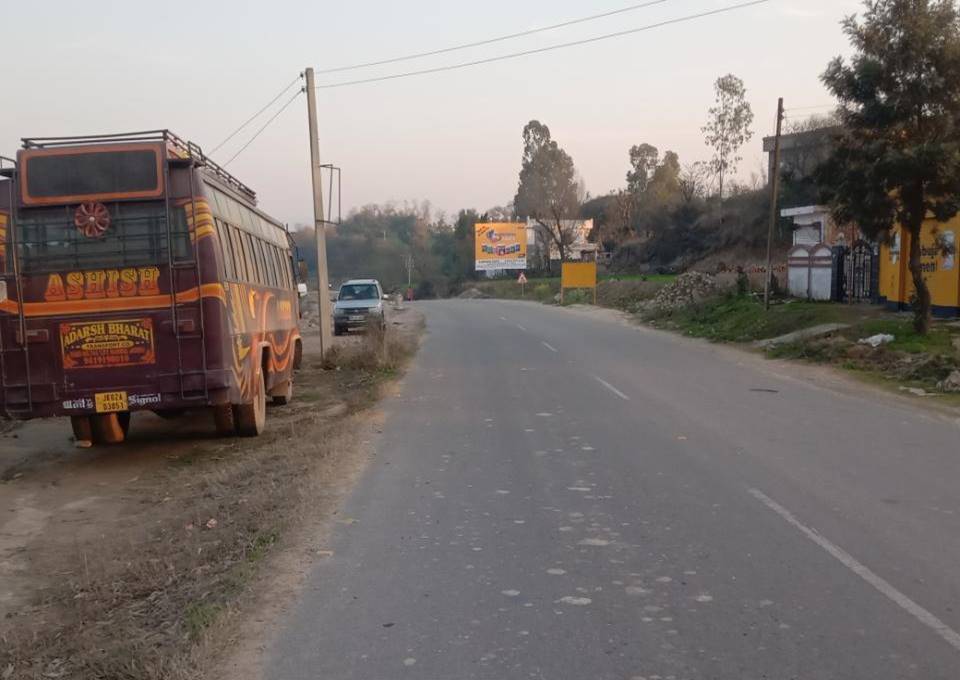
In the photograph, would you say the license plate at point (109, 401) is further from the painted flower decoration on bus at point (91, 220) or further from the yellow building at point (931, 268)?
the yellow building at point (931, 268)

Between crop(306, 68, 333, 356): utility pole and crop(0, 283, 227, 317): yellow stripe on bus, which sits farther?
crop(306, 68, 333, 356): utility pole

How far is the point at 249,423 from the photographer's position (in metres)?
11.5

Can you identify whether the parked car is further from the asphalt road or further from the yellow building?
the asphalt road

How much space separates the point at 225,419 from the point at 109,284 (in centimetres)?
256

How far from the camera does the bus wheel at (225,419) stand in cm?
1123

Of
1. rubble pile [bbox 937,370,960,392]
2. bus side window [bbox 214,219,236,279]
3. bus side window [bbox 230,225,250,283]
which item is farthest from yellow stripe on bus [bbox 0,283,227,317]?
rubble pile [bbox 937,370,960,392]

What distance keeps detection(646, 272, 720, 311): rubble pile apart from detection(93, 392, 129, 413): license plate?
2871 cm

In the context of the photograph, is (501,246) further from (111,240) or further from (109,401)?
(109,401)

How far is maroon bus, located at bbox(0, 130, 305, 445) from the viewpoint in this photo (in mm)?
9367

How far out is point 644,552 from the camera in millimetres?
Answer: 6242

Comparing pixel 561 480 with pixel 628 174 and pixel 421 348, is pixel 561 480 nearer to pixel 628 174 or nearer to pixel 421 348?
pixel 421 348

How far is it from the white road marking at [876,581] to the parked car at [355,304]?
23737mm

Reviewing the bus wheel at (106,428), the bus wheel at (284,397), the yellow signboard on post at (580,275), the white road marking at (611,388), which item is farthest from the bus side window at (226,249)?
the yellow signboard on post at (580,275)

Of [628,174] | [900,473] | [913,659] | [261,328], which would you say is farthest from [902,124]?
[628,174]
